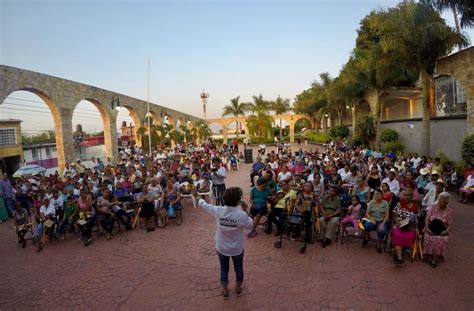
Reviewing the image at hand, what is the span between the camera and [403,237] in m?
4.33

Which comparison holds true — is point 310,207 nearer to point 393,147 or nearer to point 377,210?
point 377,210

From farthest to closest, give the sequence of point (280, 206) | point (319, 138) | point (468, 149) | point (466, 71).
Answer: point (319, 138)
point (466, 71)
point (468, 149)
point (280, 206)

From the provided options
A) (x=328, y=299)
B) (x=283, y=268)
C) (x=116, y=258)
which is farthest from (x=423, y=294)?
(x=116, y=258)

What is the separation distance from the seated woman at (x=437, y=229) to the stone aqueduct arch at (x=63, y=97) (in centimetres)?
1419

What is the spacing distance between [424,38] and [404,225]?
1043 cm

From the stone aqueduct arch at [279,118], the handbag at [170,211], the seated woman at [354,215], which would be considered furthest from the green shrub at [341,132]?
the handbag at [170,211]

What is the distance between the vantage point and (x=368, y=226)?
489cm

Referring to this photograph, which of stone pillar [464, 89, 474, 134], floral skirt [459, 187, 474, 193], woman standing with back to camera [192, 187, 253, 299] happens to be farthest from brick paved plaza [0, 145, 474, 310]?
stone pillar [464, 89, 474, 134]

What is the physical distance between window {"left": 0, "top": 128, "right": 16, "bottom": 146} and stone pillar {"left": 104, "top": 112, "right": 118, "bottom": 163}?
9.11 m

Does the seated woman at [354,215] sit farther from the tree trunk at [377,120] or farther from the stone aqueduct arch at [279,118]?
the stone aqueduct arch at [279,118]

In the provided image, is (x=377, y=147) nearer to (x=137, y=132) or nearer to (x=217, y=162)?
(x=217, y=162)

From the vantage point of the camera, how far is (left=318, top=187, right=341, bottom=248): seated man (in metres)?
5.22

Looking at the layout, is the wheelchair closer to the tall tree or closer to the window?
the tall tree

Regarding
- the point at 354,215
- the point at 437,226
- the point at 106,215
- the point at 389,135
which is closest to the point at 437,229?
the point at 437,226
